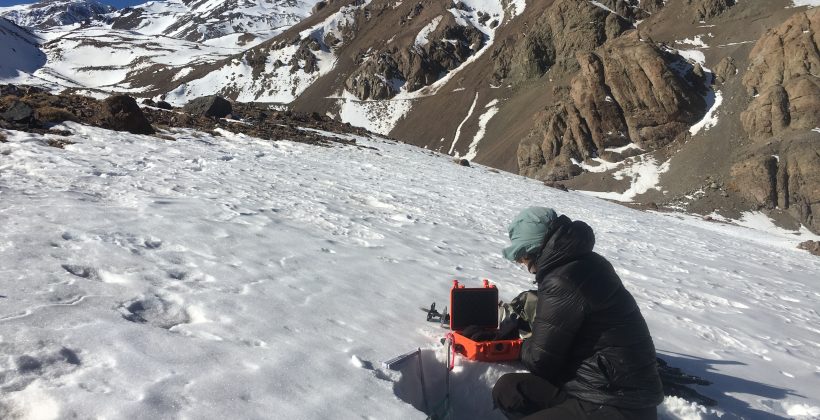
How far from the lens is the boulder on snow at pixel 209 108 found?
21922 millimetres

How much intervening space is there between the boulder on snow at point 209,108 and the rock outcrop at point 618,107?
4652 centimetres

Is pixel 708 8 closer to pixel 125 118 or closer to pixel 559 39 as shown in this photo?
pixel 559 39

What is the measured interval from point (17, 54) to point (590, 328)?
721 feet

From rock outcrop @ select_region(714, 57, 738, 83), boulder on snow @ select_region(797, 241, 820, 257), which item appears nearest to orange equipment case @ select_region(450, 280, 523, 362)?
boulder on snow @ select_region(797, 241, 820, 257)

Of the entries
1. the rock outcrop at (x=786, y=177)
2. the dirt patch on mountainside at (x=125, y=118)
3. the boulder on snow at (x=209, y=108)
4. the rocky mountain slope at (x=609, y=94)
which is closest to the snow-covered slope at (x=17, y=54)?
the rocky mountain slope at (x=609, y=94)

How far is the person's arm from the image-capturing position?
11.6 feet

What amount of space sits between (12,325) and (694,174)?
2286 inches

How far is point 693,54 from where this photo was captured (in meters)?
63.8

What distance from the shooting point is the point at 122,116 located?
15266 millimetres

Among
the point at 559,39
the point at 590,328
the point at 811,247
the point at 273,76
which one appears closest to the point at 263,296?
the point at 590,328

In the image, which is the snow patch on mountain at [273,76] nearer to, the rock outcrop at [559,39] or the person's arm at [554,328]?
the rock outcrop at [559,39]

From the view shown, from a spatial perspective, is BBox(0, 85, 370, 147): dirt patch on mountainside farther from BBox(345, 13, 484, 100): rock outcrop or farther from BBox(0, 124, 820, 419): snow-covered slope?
BBox(345, 13, 484, 100): rock outcrop

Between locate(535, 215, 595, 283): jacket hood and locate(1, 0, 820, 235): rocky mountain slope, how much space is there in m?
50.8

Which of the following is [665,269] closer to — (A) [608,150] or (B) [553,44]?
(A) [608,150]
